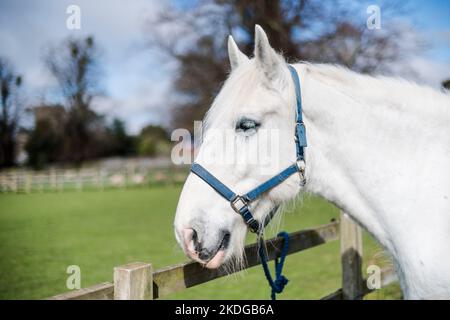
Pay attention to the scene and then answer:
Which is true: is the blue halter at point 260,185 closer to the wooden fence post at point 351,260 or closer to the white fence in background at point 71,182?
the wooden fence post at point 351,260

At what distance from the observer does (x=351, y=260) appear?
3859 millimetres

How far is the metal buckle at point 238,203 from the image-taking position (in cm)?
201

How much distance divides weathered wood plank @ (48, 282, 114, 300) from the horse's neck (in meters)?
1.29

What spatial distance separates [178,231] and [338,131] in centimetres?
111

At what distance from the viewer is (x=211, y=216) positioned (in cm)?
196

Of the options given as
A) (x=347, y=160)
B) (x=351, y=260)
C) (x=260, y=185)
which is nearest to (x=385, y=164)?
(x=347, y=160)

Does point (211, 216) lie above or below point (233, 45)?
below

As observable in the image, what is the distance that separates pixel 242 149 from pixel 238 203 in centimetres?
31

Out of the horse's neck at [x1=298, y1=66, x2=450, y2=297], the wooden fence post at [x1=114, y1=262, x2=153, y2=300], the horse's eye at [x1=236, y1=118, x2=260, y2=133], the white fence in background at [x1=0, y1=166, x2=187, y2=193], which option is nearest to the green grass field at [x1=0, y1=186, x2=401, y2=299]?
the wooden fence post at [x1=114, y1=262, x2=153, y2=300]

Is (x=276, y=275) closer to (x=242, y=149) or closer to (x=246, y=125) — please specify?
(x=242, y=149)

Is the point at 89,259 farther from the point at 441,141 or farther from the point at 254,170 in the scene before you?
the point at 441,141

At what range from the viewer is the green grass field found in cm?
539

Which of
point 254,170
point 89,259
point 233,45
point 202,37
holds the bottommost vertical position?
point 89,259
